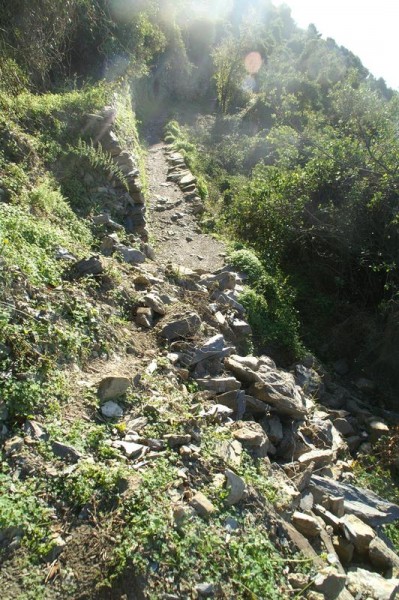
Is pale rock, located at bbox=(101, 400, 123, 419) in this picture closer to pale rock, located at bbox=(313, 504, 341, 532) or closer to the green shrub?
pale rock, located at bbox=(313, 504, 341, 532)

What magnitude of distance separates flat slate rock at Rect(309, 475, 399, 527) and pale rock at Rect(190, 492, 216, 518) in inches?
65.0

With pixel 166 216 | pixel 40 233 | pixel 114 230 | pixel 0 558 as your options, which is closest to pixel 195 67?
pixel 166 216

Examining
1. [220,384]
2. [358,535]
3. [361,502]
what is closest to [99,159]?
[220,384]

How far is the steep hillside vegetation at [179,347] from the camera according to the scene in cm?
289

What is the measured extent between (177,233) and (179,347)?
4.88m

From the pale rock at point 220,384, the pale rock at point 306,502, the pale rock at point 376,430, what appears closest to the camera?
the pale rock at point 306,502

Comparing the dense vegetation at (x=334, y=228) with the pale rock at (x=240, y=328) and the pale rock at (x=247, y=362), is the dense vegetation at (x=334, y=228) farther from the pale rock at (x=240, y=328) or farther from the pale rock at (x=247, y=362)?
the pale rock at (x=247, y=362)

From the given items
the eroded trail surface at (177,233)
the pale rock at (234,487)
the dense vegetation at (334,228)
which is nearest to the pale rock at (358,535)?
the pale rock at (234,487)

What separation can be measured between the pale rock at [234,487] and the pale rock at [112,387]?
1.09 metres

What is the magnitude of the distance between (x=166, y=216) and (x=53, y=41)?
3.87 metres

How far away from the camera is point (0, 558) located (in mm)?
2498

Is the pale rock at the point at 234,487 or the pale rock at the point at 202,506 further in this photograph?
the pale rock at the point at 234,487

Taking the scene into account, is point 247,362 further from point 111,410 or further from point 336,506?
point 111,410

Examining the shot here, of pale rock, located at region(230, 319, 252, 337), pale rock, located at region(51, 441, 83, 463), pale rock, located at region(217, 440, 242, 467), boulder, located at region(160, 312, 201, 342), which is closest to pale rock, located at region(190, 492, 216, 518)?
pale rock, located at region(217, 440, 242, 467)
